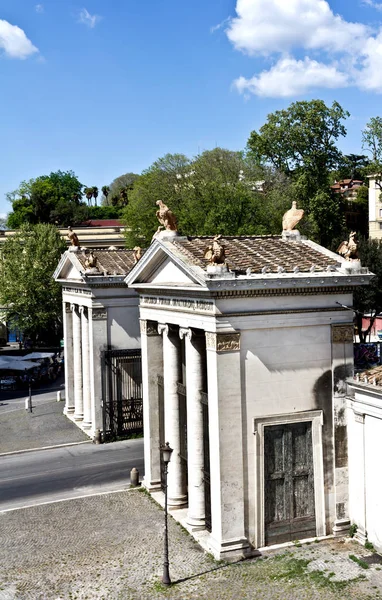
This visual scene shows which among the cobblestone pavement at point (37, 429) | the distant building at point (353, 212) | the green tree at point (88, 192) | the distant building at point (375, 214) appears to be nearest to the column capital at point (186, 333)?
the cobblestone pavement at point (37, 429)

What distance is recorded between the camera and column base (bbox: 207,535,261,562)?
17016 mm

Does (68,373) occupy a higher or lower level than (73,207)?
lower

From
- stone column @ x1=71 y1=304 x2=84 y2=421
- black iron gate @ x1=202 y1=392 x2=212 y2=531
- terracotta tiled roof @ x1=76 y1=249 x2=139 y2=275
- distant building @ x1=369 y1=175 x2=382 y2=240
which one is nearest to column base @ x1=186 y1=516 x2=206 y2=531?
black iron gate @ x1=202 y1=392 x2=212 y2=531

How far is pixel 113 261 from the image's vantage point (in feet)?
109

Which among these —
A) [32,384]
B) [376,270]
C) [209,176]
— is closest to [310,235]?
[376,270]

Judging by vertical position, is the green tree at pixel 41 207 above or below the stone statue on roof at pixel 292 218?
above

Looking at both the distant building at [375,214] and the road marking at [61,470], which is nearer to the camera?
the road marking at [61,470]

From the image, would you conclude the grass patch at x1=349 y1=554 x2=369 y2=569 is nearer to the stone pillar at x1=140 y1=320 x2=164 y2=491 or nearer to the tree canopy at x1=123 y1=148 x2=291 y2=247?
the stone pillar at x1=140 y1=320 x2=164 y2=491

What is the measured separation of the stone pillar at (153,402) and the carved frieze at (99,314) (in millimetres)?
8518

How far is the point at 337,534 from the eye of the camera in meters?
18.1

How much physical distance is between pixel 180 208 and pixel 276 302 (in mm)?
37155

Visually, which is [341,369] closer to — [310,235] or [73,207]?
[310,235]

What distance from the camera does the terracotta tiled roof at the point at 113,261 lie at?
31703 mm

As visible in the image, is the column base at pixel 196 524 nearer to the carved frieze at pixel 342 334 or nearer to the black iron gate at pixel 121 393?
the carved frieze at pixel 342 334
